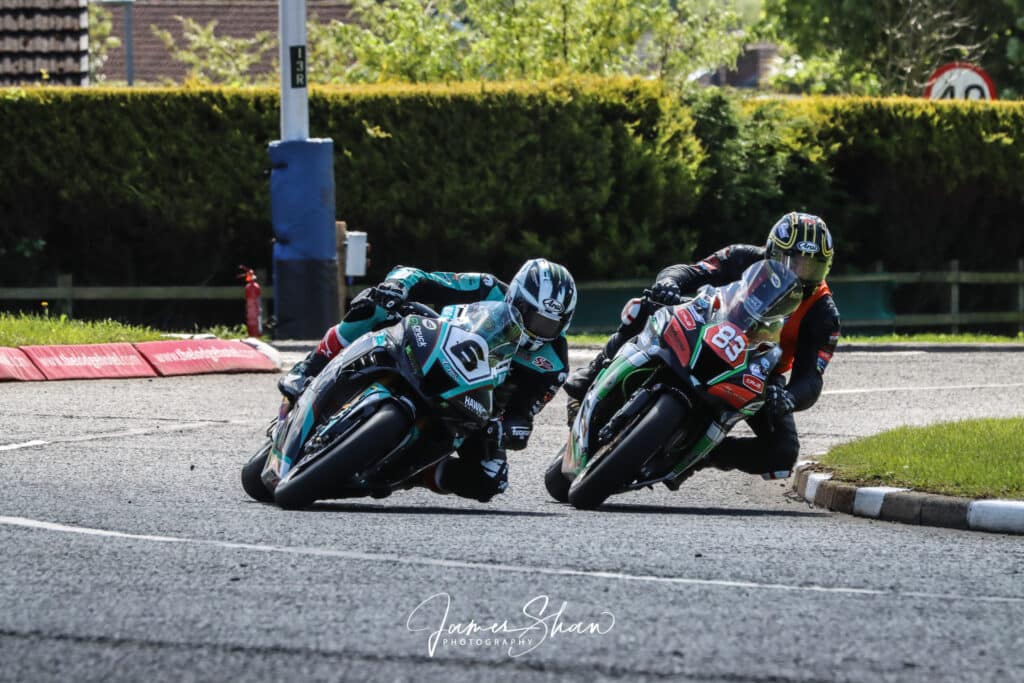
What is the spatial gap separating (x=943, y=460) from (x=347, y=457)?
12.5ft

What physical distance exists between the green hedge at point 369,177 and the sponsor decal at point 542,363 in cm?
1265

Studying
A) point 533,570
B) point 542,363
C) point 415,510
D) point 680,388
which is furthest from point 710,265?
point 533,570

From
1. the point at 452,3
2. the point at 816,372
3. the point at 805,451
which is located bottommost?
the point at 805,451

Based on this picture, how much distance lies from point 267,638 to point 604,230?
57.3ft

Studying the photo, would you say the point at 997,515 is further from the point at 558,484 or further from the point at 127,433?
the point at 127,433

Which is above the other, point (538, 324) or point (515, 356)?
point (538, 324)

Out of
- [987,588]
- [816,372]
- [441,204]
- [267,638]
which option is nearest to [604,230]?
[441,204]

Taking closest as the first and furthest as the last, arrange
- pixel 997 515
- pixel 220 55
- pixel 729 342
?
pixel 997 515, pixel 729 342, pixel 220 55

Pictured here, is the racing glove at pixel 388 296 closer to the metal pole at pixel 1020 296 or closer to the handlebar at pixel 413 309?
the handlebar at pixel 413 309

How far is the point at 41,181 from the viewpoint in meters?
21.7

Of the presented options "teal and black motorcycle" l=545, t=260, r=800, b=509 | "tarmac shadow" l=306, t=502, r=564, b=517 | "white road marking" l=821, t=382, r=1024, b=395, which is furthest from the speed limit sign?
"tarmac shadow" l=306, t=502, r=564, b=517

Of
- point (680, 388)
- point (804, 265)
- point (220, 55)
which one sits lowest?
point (680, 388)

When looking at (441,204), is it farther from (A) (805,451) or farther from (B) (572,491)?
(B) (572,491)

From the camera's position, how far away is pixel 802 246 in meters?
10.3
